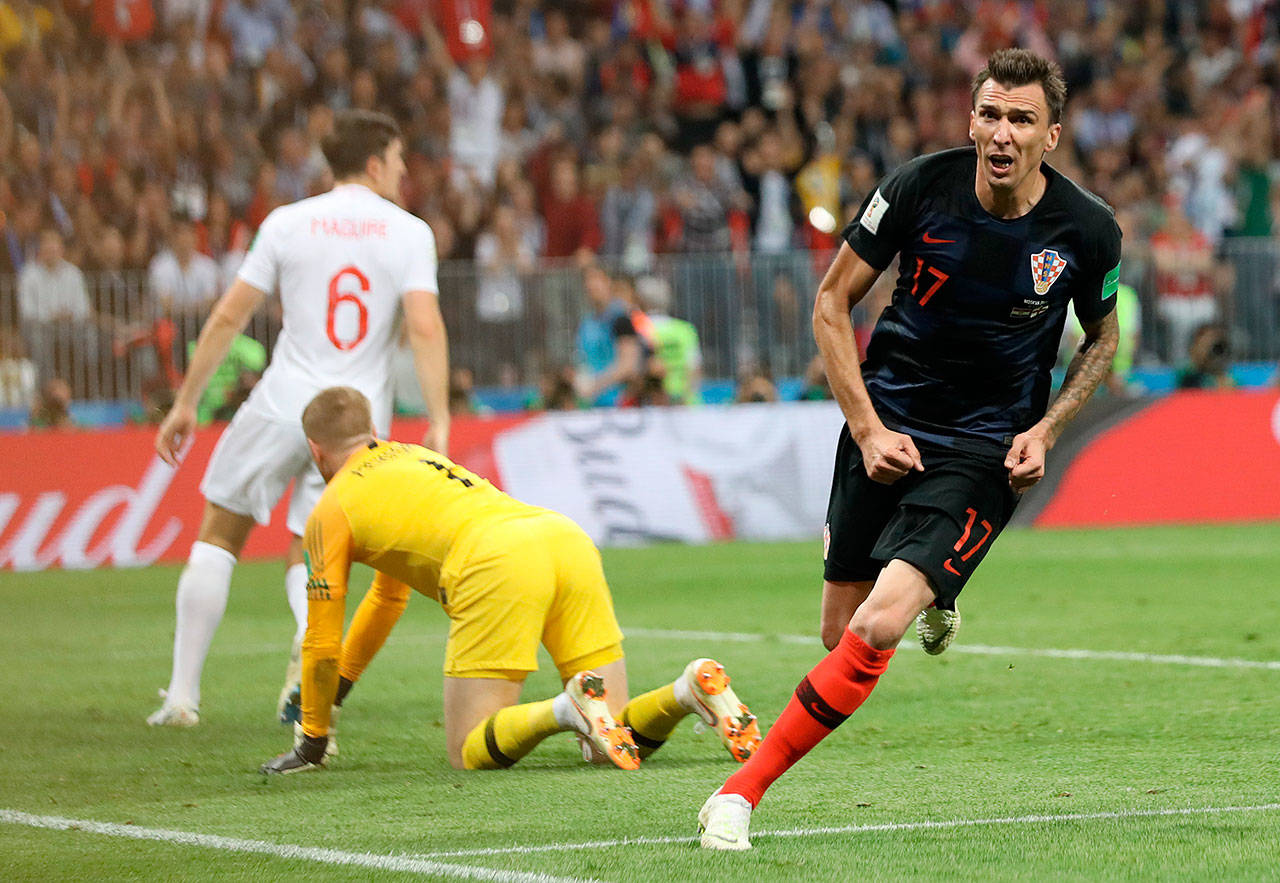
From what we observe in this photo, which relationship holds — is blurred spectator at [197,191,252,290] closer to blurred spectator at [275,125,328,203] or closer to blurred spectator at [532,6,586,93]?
blurred spectator at [275,125,328,203]

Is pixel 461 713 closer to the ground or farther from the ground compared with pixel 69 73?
closer to the ground

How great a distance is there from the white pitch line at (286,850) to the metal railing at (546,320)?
37.2 ft

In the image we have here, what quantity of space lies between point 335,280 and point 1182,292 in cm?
1268

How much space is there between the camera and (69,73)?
1861cm

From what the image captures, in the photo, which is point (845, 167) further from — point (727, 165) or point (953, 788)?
point (953, 788)

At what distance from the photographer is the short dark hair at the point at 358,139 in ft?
24.9

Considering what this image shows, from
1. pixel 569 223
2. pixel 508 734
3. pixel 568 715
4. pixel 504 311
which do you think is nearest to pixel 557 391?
pixel 504 311

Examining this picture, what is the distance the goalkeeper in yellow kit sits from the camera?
602cm

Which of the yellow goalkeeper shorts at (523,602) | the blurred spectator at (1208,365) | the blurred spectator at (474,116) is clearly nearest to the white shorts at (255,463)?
the yellow goalkeeper shorts at (523,602)

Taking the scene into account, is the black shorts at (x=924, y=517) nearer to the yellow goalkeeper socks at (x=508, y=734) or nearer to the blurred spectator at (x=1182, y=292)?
the yellow goalkeeper socks at (x=508, y=734)

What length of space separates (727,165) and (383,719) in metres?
13.8

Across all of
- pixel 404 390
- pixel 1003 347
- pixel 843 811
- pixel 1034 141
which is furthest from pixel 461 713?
pixel 404 390

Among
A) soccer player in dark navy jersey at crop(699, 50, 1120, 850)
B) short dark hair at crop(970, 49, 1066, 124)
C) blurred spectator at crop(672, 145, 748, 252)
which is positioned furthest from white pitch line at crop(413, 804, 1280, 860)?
blurred spectator at crop(672, 145, 748, 252)

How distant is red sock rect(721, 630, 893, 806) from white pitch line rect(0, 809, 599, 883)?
659mm
